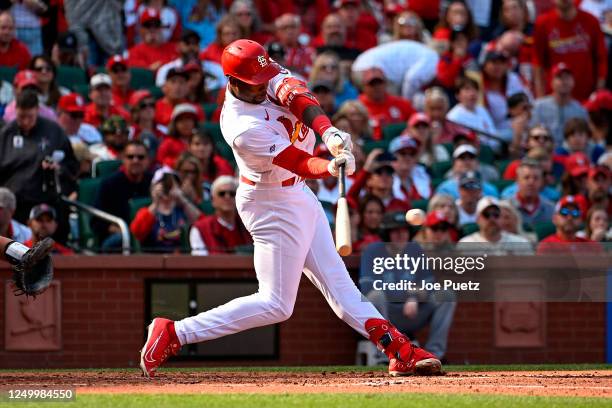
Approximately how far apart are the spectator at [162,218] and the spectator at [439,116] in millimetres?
3230

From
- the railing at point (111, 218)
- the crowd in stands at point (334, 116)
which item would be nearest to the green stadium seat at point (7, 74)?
the crowd in stands at point (334, 116)

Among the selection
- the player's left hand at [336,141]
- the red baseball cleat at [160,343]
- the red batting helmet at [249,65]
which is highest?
the red batting helmet at [249,65]

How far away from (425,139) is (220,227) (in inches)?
115

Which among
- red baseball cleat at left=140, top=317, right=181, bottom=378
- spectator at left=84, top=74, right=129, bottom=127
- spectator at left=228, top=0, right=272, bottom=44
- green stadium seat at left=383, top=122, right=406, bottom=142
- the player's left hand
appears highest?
spectator at left=228, top=0, right=272, bottom=44

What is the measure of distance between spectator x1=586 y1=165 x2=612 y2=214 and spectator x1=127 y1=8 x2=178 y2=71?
4.46 metres

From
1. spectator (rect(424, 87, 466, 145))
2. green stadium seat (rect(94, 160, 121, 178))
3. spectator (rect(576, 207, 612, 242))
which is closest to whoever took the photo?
spectator (rect(576, 207, 612, 242))

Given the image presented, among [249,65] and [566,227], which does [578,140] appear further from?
[249,65]

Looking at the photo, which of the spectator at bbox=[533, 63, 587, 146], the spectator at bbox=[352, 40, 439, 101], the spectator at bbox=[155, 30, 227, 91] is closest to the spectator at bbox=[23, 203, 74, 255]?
the spectator at bbox=[155, 30, 227, 91]

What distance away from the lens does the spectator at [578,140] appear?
13.6 m

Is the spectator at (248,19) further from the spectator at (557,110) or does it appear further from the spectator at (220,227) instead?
the spectator at (220,227)

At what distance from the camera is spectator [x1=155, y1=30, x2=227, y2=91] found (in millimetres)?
13531

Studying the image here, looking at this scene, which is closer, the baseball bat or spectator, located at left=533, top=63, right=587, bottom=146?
the baseball bat

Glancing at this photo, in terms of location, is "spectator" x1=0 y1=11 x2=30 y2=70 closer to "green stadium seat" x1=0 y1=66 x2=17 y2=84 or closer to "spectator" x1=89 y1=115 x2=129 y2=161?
"green stadium seat" x1=0 y1=66 x2=17 y2=84

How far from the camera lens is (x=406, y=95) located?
14484mm
